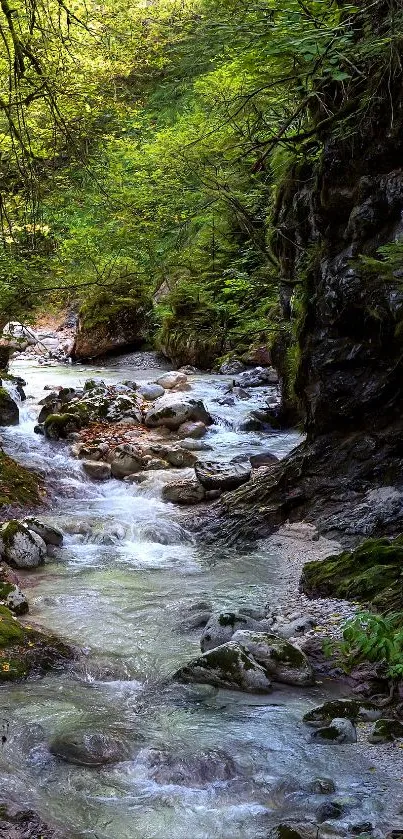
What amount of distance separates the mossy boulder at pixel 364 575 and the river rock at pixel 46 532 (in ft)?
9.02

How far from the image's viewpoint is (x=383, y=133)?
22.0ft

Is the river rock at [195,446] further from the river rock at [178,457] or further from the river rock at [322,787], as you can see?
the river rock at [322,787]

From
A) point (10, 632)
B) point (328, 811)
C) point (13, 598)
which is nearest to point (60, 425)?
point (13, 598)

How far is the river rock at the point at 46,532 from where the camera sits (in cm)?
763

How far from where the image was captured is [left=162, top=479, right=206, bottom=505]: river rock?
9.12 m

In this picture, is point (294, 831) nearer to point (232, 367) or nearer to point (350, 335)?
point (350, 335)

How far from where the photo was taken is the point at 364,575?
5602 mm

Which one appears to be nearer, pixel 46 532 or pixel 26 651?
pixel 26 651

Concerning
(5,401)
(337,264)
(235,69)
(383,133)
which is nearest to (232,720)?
(337,264)

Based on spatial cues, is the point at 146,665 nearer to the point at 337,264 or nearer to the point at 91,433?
the point at 337,264

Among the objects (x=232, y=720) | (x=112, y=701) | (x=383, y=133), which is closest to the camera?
(x=232, y=720)

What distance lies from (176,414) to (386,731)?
29.5ft

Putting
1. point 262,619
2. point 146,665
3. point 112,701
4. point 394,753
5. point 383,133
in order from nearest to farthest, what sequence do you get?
point 394,753 → point 112,701 → point 146,665 → point 262,619 → point 383,133

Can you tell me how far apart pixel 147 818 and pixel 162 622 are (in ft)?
8.29
